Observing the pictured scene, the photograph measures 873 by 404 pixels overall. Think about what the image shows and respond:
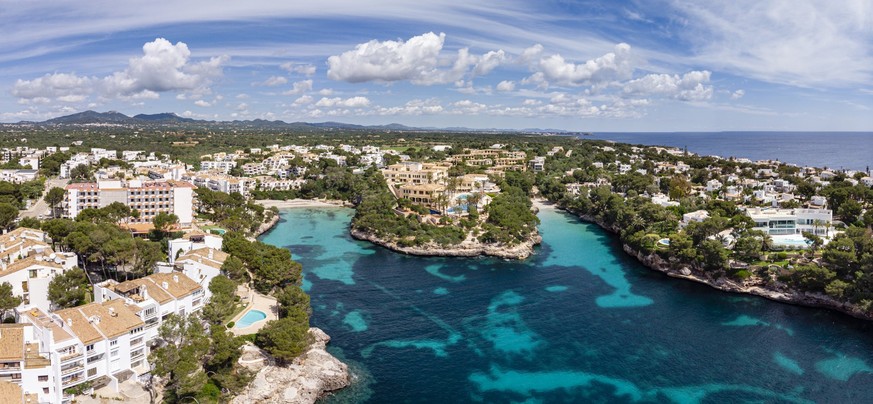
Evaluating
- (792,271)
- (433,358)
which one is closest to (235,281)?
(433,358)

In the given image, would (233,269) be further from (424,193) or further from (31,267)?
(424,193)

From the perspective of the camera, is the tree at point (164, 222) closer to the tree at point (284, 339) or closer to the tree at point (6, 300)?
the tree at point (6, 300)

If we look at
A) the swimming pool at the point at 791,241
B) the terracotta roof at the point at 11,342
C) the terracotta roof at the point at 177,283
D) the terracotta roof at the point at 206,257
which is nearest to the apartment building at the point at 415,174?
the swimming pool at the point at 791,241

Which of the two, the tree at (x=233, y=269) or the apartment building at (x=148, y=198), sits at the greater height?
the apartment building at (x=148, y=198)

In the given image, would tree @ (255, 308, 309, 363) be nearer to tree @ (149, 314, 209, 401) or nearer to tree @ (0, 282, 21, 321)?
tree @ (149, 314, 209, 401)

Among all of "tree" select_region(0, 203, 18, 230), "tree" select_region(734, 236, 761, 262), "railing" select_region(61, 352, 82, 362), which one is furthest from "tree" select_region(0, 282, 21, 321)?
"tree" select_region(734, 236, 761, 262)

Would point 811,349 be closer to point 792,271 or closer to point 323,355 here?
point 792,271

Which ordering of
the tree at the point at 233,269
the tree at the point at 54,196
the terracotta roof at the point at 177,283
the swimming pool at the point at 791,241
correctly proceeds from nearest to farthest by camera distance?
1. the terracotta roof at the point at 177,283
2. the tree at the point at 233,269
3. the swimming pool at the point at 791,241
4. the tree at the point at 54,196
